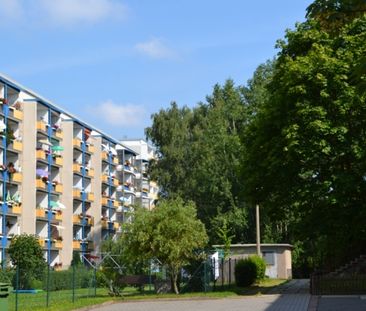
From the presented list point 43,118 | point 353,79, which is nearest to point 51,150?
point 43,118

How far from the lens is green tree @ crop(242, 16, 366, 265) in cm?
2992

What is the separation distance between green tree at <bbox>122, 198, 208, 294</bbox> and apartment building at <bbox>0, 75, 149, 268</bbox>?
31220 mm

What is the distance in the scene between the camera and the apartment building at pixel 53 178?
217 ft

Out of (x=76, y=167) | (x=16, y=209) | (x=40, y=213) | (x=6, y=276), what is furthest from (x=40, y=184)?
(x=6, y=276)

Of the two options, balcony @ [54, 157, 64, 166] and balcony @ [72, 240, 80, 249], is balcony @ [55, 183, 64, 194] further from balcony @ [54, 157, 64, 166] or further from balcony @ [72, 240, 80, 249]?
balcony @ [72, 240, 80, 249]

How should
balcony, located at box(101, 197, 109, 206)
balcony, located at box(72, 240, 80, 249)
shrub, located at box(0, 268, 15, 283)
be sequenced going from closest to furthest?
shrub, located at box(0, 268, 15, 283) → balcony, located at box(72, 240, 80, 249) → balcony, located at box(101, 197, 109, 206)

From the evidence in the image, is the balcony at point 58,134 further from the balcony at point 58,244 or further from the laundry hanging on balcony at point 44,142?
the balcony at point 58,244

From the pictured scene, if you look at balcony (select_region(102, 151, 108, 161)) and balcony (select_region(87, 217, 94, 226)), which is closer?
balcony (select_region(87, 217, 94, 226))

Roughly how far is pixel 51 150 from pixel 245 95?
2390 centimetres

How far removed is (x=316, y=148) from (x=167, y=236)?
8194 millimetres

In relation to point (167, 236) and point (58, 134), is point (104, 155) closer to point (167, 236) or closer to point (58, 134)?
point (58, 134)

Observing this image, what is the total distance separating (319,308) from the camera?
22781 mm

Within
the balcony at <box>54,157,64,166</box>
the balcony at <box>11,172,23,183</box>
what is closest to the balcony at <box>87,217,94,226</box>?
the balcony at <box>54,157,64,166</box>

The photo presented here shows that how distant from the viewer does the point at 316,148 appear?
29.9m
